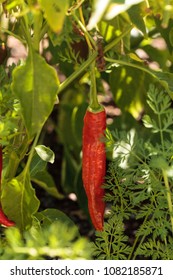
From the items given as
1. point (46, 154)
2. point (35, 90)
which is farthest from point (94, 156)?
point (35, 90)

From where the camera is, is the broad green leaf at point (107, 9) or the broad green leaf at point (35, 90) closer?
the broad green leaf at point (107, 9)

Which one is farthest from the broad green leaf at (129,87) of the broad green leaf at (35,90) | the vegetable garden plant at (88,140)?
the broad green leaf at (35,90)

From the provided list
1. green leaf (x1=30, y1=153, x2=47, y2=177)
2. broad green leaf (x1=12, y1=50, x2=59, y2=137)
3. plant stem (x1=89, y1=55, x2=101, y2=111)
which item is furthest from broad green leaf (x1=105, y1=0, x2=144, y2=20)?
green leaf (x1=30, y1=153, x2=47, y2=177)

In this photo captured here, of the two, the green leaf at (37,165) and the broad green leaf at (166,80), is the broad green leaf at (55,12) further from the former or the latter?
the green leaf at (37,165)

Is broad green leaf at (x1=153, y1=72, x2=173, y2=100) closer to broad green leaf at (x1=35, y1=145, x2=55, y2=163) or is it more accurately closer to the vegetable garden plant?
the vegetable garden plant

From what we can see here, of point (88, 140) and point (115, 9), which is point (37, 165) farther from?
point (115, 9)

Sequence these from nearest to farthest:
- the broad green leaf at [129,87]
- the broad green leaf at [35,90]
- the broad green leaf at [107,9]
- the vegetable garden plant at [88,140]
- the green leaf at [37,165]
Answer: the broad green leaf at [107,9] < the vegetable garden plant at [88,140] < the broad green leaf at [35,90] < the green leaf at [37,165] < the broad green leaf at [129,87]

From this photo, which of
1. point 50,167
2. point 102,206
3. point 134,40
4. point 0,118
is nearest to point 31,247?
point 0,118
